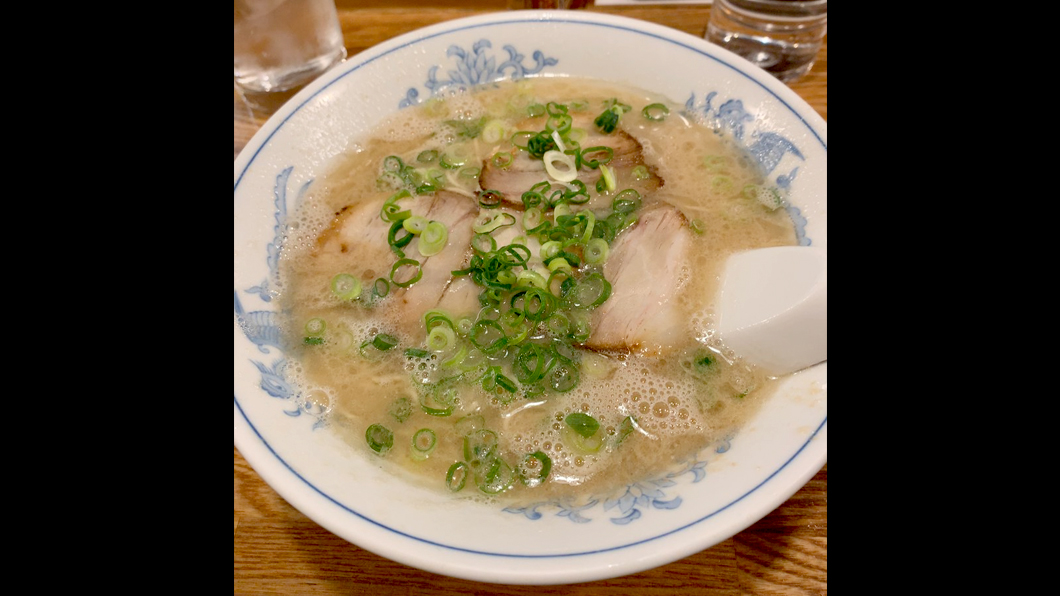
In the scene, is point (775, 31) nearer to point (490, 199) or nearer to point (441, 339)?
point (490, 199)

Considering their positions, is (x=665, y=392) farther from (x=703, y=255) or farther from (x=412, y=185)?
(x=412, y=185)

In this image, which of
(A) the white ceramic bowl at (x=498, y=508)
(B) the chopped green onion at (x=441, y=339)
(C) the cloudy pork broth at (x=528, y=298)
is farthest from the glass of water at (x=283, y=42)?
(B) the chopped green onion at (x=441, y=339)

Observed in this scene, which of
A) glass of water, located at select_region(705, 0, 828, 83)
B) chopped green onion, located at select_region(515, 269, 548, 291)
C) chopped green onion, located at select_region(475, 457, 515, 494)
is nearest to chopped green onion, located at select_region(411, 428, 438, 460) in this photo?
chopped green onion, located at select_region(475, 457, 515, 494)

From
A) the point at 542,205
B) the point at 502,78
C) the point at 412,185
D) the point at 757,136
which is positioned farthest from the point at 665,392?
the point at 502,78

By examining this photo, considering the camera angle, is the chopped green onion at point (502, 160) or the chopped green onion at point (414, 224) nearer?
the chopped green onion at point (414, 224)

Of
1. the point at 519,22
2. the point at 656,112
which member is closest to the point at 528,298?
the point at 656,112

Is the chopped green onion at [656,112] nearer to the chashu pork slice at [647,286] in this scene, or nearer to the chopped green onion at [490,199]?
the chashu pork slice at [647,286]
